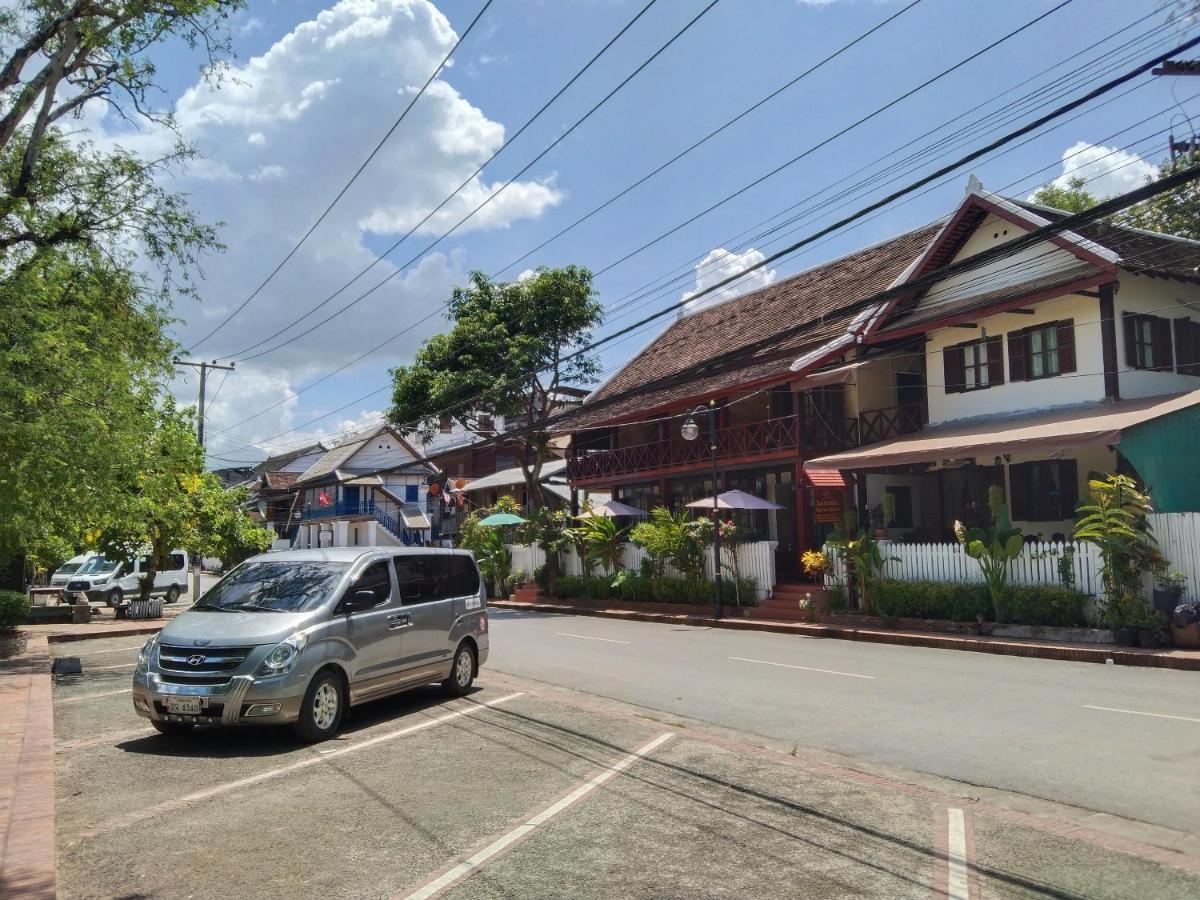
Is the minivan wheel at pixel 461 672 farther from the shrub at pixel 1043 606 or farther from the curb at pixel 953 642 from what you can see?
the shrub at pixel 1043 606

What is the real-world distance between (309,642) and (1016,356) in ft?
61.9

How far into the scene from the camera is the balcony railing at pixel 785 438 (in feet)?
83.4

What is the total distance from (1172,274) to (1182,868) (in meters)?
18.6

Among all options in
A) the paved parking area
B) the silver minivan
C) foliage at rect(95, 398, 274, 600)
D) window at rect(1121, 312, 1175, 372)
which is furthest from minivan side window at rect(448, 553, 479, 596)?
window at rect(1121, 312, 1175, 372)

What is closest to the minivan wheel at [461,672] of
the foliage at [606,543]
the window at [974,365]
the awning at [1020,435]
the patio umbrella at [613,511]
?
the awning at [1020,435]

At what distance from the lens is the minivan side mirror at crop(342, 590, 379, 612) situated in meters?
9.33

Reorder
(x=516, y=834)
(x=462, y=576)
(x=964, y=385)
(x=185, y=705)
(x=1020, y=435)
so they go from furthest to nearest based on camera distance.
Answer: (x=964, y=385)
(x=1020, y=435)
(x=462, y=576)
(x=185, y=705)
(x=516, y=834)

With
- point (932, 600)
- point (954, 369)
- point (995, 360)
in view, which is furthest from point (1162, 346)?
point (932, 600)

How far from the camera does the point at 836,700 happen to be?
11289 mm

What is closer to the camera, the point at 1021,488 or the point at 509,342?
the point at 1021,488

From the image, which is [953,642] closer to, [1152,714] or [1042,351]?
[1152,714]

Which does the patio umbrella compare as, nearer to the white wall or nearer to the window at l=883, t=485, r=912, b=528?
the window at l=883, t=485, r=912, b=528

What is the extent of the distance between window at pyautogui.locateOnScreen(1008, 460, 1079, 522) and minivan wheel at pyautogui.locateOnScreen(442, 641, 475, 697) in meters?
15.3

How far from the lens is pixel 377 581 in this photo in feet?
33.4
